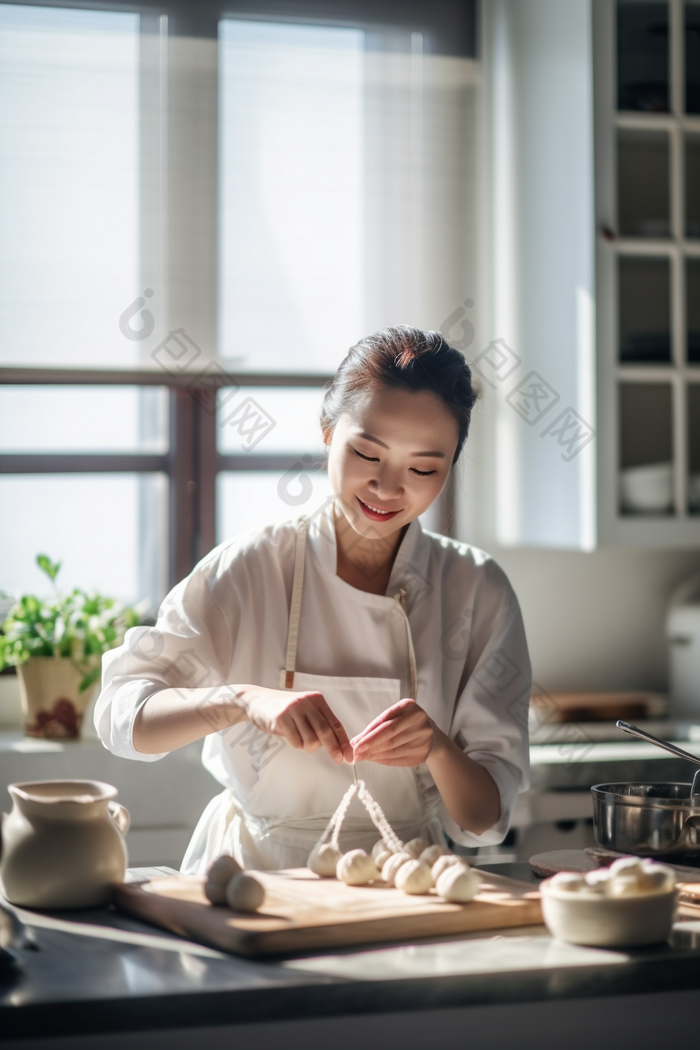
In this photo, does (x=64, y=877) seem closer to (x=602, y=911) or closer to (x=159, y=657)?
(x=159, y=657)

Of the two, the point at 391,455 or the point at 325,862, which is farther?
the point at 391,455

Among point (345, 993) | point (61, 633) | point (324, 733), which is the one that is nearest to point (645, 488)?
point (61, 633)

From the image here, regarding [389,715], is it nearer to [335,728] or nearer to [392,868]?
[335,728]

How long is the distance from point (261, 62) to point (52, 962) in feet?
8.38

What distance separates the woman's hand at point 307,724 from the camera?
138 cm

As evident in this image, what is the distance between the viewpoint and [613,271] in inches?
110

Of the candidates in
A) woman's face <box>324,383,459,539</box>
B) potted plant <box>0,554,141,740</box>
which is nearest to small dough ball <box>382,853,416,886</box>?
woman's face <box>324,383,459,539</box>

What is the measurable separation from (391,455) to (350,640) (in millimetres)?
313

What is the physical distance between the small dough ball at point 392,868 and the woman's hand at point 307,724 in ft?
0.43

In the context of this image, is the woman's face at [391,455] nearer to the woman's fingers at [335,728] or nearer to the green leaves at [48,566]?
the woman's fingers at [335,728]

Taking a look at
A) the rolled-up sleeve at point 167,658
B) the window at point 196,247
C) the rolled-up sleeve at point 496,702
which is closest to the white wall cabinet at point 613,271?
the window at point 196,247

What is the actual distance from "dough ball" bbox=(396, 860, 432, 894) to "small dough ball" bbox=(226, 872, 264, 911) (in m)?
0.17

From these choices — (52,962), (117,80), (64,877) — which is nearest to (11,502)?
(117,80)

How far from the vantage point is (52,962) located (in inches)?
42.4
